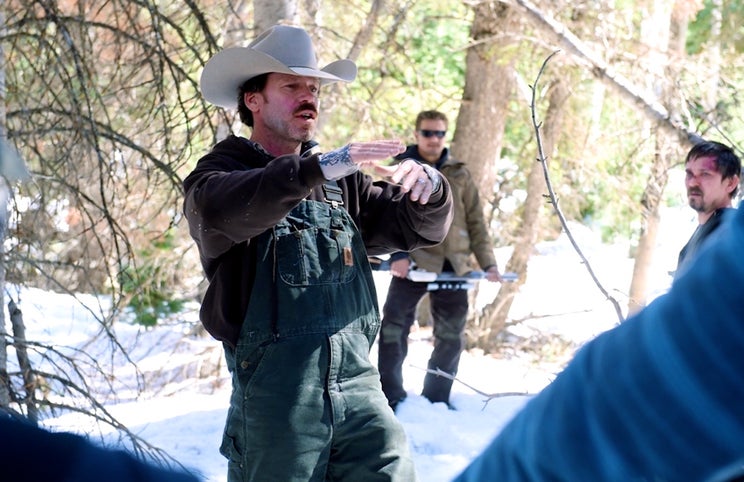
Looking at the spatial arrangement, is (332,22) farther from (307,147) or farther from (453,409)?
(307,147)

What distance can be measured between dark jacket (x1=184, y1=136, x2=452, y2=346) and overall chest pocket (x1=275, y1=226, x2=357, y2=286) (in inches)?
4.2

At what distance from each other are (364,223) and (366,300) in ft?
1.29

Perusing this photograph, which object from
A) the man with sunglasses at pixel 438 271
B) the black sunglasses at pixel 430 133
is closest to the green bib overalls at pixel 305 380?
the man with sunglasses at pixel 438 271

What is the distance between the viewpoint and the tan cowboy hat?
11.0 feet

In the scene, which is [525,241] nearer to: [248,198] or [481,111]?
[481,111]

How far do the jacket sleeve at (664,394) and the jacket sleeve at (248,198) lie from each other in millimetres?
1970

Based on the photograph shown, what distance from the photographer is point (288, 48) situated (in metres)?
3.42

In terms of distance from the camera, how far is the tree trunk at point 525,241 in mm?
9609

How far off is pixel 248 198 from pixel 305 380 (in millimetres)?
574

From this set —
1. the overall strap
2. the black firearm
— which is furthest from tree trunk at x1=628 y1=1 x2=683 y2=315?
the overall strap

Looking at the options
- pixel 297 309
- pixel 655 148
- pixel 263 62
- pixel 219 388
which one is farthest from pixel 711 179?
pixel 219 388

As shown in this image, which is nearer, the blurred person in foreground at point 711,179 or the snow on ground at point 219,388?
the blurred person in foreground at point 711,179

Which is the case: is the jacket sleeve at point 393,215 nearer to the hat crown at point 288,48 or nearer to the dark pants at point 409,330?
the hat crown at point 288,48

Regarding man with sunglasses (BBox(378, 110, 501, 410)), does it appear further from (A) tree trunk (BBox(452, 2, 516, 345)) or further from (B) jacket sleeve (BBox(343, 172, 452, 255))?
(B) jacket sleeve (BBox(343, 172, 452, 255))
